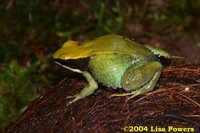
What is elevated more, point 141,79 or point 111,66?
point 111,66

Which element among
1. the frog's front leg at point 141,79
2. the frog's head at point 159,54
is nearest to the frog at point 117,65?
the frog's front leg at point 141,79

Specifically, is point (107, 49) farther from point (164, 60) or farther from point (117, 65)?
point (164, 60)

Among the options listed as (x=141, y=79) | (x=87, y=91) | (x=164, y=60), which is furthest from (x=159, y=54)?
(x=87, y=91)

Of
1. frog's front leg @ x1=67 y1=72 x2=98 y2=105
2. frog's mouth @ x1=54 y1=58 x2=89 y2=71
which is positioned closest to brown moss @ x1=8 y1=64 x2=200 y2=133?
frog's front leg @ x1=67 y1=72 x2=98 y2=105

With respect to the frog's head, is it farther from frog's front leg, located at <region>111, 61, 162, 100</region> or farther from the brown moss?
frog's front leg, located at <region>111, 61, 162, 100</region>

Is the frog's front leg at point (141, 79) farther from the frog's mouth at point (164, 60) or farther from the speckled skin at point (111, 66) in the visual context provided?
the frog's mouth at point (164, 60)

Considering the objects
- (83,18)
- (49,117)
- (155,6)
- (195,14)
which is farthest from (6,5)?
(49,117)
